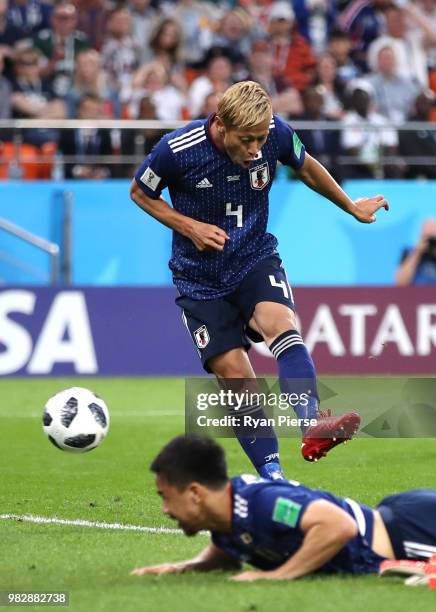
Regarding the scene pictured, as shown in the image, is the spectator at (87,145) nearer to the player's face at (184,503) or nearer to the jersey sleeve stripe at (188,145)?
the jersey sleeve stripe at (188,145)

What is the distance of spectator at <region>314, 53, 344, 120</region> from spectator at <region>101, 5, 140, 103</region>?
2449mm

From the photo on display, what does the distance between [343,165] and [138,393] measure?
13.9ft

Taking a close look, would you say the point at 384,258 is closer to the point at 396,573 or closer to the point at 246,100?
the point at 246,100

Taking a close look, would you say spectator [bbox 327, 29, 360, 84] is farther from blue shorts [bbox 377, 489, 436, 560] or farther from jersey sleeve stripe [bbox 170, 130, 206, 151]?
blue shorts [bbox 377, 489, 436, 560]

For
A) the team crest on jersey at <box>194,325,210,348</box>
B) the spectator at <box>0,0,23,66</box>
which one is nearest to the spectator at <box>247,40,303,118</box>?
the spectator at <box>0,0,23,66</box>

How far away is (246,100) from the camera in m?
7.23

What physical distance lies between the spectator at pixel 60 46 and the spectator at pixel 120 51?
0.38 m

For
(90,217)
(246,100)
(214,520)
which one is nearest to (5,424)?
(90,217)

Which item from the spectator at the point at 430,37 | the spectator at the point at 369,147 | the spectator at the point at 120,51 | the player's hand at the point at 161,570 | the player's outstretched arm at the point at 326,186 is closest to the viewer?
the player's hand at the point at 161,570

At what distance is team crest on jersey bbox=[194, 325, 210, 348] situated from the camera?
784 cm

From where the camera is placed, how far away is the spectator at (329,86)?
1786 cm

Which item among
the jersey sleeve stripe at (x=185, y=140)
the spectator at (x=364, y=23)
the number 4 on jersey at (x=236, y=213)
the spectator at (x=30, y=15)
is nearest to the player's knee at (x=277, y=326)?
the number 4 on jersey at (x=236, y=213)

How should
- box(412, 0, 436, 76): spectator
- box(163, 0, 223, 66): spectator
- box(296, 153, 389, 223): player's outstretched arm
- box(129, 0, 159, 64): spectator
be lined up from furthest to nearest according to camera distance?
box(412, 0, 436, 76): spectator, box(163, 0, 223, 66): spectator, box(129, 0, 159, 64): spectator, box(296, 153, 389, 223): player's outstretched arm

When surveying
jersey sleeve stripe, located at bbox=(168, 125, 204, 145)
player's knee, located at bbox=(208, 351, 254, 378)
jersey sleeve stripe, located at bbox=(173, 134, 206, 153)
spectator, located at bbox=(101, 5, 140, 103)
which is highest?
spectator, located at bbox=(101, 5, 140, 103)
